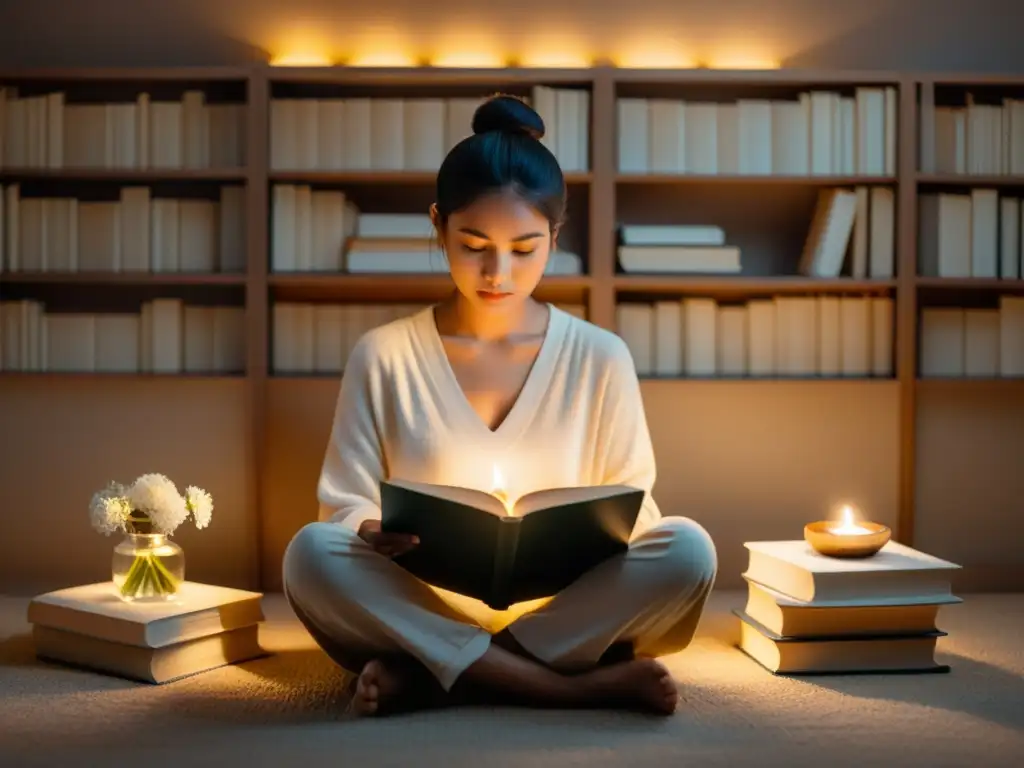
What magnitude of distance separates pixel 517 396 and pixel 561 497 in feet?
1.57

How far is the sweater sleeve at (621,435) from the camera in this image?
8.15 feet

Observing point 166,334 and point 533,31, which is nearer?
point 166,334

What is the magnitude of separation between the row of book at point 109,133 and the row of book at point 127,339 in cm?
38

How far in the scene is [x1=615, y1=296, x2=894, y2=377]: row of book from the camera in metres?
3.31

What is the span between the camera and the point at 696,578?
7.14 feet

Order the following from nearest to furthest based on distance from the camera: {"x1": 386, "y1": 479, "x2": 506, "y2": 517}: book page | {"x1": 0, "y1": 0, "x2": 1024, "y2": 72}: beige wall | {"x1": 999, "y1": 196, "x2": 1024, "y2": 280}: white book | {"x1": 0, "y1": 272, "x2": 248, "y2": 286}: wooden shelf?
{"x1": 386, "y1": 479, "x2": 506, "y2": 517}: book page, {"x1": 0, "y1": 272, "x2": 248, "y2": 286}: wooden shelf, {"x1": 999, "y1": 196, "x2": 1024, "y2": 280}: white book, {"x1": 0, "y1": 0, "x2": 1024, "y2": 72}: beige wall

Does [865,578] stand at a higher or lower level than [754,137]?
lower

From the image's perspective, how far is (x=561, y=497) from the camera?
2.04 m

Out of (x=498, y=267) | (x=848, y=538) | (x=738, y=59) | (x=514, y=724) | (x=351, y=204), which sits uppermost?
(x=738, y=59)

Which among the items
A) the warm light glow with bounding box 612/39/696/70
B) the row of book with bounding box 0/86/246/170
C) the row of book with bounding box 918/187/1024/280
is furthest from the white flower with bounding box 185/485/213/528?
the row of book with bounding box 918/187/1024/280

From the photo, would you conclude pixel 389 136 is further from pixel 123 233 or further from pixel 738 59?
pixel 738 59

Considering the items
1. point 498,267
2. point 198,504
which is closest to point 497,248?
point 498,267

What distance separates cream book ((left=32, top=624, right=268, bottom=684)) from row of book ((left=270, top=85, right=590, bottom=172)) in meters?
1.33

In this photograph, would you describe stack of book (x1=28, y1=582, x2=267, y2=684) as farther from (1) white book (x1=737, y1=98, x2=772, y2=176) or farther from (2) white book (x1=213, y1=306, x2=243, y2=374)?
(1) white book (x1=737, y1=98, x2=772, y2=176)
